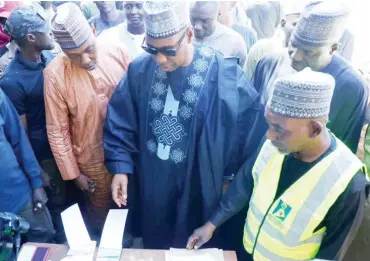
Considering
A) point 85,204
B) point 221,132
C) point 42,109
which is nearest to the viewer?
point 221,132

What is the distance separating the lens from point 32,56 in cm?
196

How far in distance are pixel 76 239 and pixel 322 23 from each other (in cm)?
139

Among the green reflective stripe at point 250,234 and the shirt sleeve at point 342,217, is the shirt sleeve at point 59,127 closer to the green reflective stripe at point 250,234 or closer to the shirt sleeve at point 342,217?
the green reflective stripe at point 250,234

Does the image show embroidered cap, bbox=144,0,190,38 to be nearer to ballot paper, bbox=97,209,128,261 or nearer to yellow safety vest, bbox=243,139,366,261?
yellow safety vest, bbox=243,139,366,261

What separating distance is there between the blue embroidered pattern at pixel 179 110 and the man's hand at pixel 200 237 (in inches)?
13.4

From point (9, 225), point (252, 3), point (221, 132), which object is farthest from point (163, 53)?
point (252, 3)

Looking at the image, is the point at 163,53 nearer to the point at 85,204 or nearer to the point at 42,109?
the point at 42,109

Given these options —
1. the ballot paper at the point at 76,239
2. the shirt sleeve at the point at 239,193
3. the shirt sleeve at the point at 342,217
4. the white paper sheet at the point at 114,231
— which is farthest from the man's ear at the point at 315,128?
the ballot paper at the point at 76,239

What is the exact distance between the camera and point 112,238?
1499 mm

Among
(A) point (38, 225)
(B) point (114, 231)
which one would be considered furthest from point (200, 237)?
(A) point (38, 225)

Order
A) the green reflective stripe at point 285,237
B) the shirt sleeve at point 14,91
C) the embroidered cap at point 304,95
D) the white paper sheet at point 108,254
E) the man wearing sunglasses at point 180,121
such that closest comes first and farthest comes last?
the embroidered cap at point 304,95 < the green reflective stripe at point 285,237 < the white paper sheet at point 108,254 < the man wearing sunglasses at point 180,121 < the shirt sleeve at point 14,91

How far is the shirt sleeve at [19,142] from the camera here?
175 centimetres

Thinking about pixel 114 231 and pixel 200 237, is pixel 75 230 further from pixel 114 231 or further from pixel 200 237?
pixel 200 237

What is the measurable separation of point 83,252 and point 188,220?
0.61 metres
